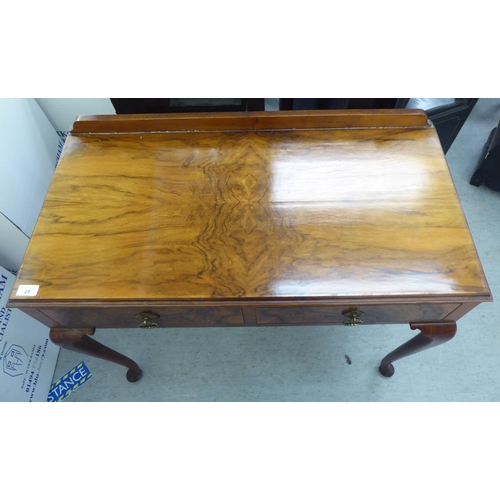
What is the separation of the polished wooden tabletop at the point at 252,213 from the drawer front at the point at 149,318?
6 centimetres

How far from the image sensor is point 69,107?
166 centimetres

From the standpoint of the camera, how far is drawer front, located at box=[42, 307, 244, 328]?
944 mm

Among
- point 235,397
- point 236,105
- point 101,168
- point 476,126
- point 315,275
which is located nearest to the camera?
point 315,275

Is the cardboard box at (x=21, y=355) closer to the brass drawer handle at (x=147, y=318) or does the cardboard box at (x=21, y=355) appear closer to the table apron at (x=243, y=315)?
the table apron at (x=243, y=315)

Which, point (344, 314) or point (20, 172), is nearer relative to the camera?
point (344, 314)

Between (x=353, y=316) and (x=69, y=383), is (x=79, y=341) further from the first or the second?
(x=353, y=316)

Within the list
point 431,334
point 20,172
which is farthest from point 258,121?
point 20,172

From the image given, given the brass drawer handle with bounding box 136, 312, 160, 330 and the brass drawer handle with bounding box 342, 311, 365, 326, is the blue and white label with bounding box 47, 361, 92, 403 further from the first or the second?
the brass drawer handle with bounding box 342, 311, 365, 326

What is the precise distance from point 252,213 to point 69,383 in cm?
108

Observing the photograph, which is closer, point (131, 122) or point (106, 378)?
point (131, 122)

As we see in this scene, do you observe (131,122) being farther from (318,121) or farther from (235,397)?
(235,397)

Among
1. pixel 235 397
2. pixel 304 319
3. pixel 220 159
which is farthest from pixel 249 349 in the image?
pixel 220 159

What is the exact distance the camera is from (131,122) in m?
1.13

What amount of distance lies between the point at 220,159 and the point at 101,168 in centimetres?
36
